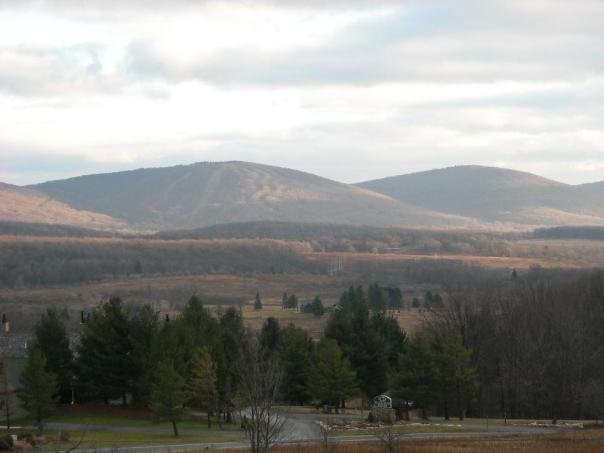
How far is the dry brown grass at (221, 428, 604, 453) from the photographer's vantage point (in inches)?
1640

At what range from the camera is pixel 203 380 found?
5747 cm

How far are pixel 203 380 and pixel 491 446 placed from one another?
19614 millimetres

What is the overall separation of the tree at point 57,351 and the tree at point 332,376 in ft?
49.3

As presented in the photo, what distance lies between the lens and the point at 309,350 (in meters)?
71.4

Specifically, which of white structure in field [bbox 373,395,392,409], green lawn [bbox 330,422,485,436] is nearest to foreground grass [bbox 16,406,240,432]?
green lawn [bbox 330,422,485,436]

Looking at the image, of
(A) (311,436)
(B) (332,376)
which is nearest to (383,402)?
(B) (332,376)

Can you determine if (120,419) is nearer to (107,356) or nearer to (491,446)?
(107,356)

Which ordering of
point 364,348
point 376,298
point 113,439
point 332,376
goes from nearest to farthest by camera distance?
1. point 113,439
2. point 332,376
3. point 364,348
4. point 376,298

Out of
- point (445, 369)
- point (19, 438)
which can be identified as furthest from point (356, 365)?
point (19, 438)

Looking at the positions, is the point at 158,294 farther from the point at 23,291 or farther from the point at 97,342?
the point at 97,342

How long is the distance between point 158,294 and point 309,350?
100013 mm

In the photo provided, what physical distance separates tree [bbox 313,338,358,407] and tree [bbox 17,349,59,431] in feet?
53.2

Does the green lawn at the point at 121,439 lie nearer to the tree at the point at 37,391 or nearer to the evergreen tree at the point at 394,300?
the tree at the point at 37,391

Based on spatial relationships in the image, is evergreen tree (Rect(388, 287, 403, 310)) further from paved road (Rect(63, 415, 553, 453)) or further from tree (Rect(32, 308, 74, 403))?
paved road (Rect(63, 415, 553, 453))
